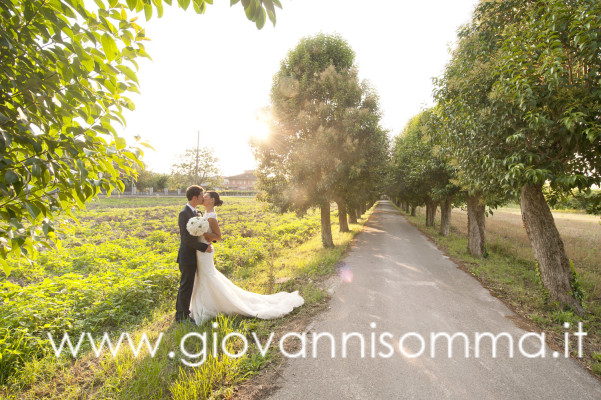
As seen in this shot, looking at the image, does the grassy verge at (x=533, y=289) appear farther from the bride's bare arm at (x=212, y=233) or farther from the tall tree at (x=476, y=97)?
the bride's bare arm at (x=212, y=233)

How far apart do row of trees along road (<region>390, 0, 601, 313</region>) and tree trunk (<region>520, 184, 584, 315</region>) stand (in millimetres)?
18

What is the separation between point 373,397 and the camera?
124 inches

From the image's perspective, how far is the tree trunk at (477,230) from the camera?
36.3 ft

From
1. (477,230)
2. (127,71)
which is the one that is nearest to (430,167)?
(477,230)

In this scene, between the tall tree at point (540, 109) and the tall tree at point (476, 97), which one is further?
the tall tree at point (476, 97)

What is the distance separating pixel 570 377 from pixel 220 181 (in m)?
56.1

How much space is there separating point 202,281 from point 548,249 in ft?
25.1

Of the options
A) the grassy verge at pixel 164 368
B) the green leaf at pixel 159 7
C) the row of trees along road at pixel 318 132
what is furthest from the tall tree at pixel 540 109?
the green leaf at pixel 159 7

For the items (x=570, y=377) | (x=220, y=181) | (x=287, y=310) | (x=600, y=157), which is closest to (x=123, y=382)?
(x=287, y=310)

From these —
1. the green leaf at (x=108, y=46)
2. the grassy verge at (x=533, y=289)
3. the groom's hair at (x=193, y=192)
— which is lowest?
the grassy verge at (x=533, y=289)

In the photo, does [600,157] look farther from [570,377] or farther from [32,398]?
[32,398]

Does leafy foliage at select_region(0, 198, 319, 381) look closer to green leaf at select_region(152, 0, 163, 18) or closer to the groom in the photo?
the groom

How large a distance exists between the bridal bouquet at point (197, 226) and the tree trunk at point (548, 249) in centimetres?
728

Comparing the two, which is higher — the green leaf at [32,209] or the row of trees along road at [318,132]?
the row of trees along road at [318,132]
